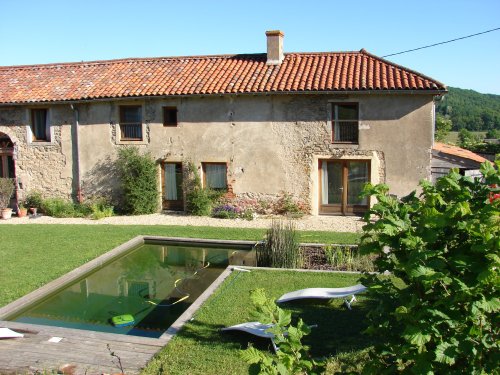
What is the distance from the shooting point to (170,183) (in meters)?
16.8

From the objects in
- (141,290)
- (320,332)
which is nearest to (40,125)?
(141,290)

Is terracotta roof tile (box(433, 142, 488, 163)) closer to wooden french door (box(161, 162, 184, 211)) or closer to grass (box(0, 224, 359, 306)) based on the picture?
grass (box(0, 224, 359, 306))

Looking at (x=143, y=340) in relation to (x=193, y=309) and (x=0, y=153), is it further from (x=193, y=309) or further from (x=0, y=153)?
(x=0, y=153)

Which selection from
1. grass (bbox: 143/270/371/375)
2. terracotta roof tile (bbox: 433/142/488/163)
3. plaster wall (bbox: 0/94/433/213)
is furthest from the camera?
terracotta roof tile (bbox: 433/142/488/163)

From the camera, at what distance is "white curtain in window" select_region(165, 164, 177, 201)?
54.7 ft

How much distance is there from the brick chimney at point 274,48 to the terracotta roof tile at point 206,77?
0.77ft

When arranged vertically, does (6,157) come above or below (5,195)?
above

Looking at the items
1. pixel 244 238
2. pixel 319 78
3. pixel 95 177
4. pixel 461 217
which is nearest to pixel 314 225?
pixel 244 238

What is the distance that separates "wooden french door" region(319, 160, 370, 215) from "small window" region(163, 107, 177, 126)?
204 inches

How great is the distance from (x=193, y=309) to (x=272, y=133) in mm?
9069

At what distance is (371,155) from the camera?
15023 mm

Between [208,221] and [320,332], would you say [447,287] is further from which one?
[208,221]

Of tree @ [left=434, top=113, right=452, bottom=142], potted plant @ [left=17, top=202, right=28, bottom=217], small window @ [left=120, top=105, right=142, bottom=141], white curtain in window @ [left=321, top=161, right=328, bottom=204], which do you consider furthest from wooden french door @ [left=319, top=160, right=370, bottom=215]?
tree @ [left=434, top=113, right=452, bottom=142]

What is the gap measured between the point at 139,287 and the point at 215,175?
714 cm
